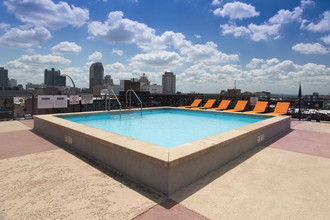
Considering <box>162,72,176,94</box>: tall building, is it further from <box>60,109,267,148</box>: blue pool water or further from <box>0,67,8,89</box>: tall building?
<box>60,109,267,148</box>: blue pool water

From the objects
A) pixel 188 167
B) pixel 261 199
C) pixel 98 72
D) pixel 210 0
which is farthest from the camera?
pixel 98 72

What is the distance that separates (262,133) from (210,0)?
30.6 feet

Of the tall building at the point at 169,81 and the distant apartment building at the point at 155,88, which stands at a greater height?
the tall building at the point at 169,81

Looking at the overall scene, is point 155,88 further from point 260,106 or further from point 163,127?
point 163,127

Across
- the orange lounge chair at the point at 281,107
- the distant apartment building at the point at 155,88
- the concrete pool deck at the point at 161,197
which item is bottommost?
the concrete pool deck at the point at 161,197

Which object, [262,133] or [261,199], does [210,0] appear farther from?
[261,199]

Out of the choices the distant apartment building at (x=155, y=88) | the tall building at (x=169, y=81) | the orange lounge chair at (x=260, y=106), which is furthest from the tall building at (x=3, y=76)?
the orange lounge chair at (x=260, y=106)

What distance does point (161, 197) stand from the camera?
2.60m

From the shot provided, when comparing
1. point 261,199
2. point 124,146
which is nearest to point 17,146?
point 124,146

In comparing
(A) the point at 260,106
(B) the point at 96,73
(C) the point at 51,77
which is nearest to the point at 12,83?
(C) the point at 51,77

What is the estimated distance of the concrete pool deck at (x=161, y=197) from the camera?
7.21 ft

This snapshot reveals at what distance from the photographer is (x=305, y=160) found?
13.5 ft

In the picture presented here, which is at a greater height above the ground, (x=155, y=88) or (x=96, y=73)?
(x=96, y=73)

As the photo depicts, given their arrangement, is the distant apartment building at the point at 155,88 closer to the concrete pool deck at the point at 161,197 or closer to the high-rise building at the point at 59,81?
the high-rise building at the point at 59,81
